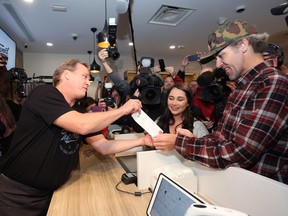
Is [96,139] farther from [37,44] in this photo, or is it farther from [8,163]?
[37,44]

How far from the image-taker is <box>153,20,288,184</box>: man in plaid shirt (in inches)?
Result: 30.9

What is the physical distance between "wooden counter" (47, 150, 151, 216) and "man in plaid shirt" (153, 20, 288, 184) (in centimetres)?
34

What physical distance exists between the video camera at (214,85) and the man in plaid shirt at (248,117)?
0.69 metres

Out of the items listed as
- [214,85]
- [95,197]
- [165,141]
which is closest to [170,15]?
[214,85]

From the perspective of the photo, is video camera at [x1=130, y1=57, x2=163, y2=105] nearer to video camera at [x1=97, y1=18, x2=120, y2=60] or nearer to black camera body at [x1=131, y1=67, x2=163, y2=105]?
black camera body at [x1=131, y1=67, x2=163, y2=105]

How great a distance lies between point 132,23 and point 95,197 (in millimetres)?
2995

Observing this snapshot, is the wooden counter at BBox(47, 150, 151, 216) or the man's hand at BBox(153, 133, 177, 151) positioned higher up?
the man's hand at BBox(153, 133, 177, 151)

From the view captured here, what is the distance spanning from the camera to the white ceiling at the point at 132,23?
9.16 ft

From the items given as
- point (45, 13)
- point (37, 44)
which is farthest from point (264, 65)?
point (37, 44)

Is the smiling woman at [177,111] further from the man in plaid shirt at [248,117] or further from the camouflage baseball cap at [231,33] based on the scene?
the camouflage baseball cap at [231,33]

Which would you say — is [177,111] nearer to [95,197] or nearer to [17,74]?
[95,197]

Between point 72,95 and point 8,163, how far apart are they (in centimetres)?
52

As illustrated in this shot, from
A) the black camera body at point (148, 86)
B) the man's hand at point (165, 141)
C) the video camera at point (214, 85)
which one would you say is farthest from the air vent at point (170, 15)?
the man's hand at point (165, 141)

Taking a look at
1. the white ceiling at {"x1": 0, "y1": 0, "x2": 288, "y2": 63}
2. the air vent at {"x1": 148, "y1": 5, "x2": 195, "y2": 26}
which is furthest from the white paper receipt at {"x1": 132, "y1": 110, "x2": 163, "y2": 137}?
the air vent at {"x1": 148, "y1": 5, "x2": 195, "y2": 26}
